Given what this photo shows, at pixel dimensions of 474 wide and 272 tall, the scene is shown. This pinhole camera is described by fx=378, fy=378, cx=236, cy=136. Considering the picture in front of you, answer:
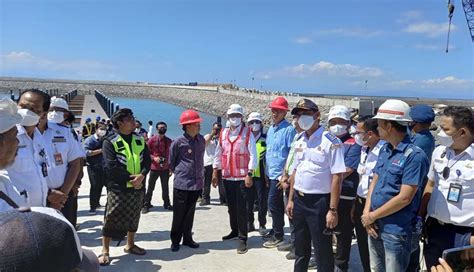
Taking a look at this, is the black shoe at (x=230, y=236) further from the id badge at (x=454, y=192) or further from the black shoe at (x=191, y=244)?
the id badge at (x=454, y=192)

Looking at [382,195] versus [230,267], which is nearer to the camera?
[382,195]

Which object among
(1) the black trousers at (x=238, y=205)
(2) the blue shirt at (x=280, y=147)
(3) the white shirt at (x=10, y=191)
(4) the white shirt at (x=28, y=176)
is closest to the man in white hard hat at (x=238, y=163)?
(1) the black trousers at (x=238, y=205)

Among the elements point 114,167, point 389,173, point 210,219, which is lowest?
point 210,219

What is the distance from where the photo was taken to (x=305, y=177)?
13.0 feet

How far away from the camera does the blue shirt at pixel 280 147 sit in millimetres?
5591

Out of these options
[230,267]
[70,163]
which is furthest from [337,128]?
[70,163]

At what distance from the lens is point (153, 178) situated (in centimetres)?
753

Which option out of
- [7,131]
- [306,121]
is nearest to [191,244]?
[306,121]

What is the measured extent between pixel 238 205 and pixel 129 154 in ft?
5.71

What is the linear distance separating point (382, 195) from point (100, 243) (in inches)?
160

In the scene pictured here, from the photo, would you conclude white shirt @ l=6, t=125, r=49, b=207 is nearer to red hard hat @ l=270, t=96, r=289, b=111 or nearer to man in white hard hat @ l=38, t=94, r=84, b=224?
man in white hard hat @ l=38, t=94, r=84, b=224

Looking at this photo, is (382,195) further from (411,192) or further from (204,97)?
(204,97)

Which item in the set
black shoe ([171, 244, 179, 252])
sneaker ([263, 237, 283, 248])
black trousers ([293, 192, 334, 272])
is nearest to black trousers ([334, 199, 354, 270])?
black trousers ([293, 192, 334, 272])

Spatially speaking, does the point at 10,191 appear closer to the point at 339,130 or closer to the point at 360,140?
the point at 339,130
